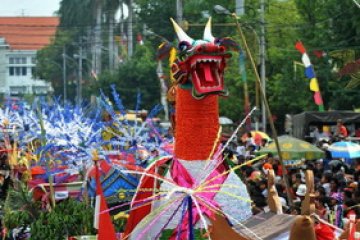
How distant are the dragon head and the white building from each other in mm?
97294

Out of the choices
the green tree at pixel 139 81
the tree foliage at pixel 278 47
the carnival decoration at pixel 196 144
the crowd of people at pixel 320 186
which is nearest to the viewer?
the carnival decoration at pixel 196 144

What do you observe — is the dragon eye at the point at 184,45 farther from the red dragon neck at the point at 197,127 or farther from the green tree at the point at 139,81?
the green tree at the point at 139,81

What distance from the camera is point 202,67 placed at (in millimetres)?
8711

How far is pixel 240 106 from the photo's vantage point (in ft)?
133

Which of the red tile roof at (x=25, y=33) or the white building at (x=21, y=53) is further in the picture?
the red tile roof at (x=25, y=33)

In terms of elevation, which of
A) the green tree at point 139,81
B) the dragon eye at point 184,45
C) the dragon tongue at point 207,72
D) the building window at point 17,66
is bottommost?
the building window at point 17,66

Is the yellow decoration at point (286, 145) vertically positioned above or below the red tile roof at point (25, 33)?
below

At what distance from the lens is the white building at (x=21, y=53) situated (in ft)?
370

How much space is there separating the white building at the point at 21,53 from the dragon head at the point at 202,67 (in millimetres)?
97294

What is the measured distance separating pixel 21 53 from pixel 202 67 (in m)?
116

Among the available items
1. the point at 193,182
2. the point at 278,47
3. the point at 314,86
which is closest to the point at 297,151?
the point at 314,86

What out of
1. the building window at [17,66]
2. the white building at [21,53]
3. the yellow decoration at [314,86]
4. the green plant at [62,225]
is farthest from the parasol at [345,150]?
the building window at [17,66]

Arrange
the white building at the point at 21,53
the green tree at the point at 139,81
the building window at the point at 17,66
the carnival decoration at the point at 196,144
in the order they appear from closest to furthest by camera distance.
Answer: the carnival decoration at the point at 196,144 → the green tree at the point at 139,81 → the white building at the point at 21,53 → the building window at the point at 17,66

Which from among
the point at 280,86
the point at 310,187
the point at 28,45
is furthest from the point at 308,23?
the point at 28,45
